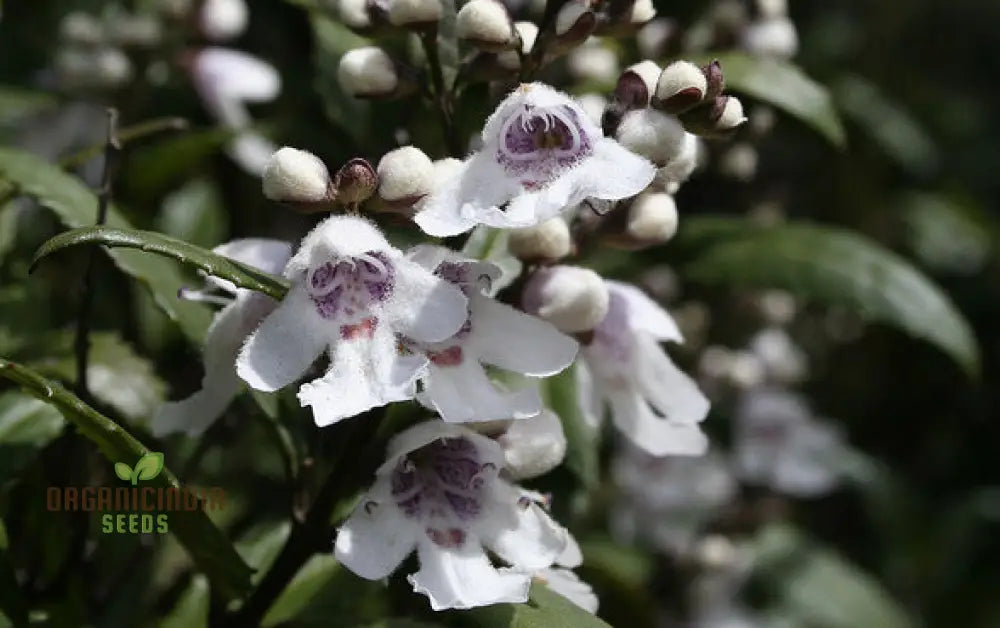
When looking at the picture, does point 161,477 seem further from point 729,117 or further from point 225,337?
point 729,117

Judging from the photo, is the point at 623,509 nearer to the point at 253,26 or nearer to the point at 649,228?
the point at 253,26

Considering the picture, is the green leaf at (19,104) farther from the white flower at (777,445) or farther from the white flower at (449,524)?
the white flower at (777,445)

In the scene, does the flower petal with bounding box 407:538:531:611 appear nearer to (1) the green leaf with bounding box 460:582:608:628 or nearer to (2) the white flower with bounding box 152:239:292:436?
(1) the green leaf with bounding box 460:582:608:628

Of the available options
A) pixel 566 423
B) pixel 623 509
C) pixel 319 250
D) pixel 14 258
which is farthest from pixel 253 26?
pixel 319 250

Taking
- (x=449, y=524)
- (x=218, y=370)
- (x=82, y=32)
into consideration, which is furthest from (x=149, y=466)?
(x=82, y=32)

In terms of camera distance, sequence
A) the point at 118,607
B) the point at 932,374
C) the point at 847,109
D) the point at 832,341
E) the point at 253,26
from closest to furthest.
Answer: the point at 118,607
the point at 253,26
the point at 847,109
the point at 832,341
the point at 932,374

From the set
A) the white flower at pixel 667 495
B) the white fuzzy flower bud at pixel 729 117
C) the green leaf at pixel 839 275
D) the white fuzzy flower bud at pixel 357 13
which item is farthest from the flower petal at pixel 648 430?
the white flower at pixel 667 495

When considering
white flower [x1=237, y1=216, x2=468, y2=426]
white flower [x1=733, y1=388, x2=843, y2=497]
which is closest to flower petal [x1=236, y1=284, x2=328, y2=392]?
white flower [x1=237, y1=216, x2=468, y2=426]
